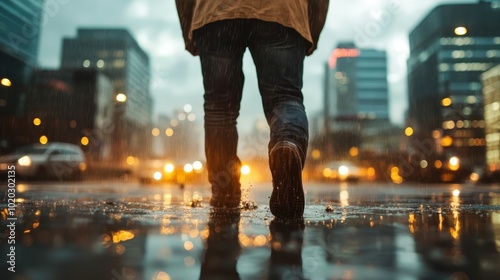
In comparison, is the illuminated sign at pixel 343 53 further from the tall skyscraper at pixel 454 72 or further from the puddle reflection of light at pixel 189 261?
the puddle reflection of light at pixel 189 261

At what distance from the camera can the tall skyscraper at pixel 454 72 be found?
2921 inches

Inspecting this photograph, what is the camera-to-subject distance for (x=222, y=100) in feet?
9.98

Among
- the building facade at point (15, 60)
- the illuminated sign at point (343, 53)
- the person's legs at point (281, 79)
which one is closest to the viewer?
the person's legs at point (281, 79)

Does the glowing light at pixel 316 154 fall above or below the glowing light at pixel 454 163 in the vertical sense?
above

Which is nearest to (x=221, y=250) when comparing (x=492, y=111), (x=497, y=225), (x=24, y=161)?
(x=497, y=225)

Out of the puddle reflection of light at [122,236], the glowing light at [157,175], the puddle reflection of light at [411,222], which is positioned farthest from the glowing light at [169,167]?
the puddle reflection of light at [122,236]

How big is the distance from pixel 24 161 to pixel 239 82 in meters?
15.0

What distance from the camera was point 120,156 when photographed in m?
70.8

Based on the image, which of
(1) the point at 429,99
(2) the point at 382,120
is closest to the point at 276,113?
(1) the point at 429,99

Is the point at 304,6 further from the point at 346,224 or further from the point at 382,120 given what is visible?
the point at 382,120

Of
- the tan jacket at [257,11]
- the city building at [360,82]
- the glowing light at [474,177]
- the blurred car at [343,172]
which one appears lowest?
the glowing light at [474,177]

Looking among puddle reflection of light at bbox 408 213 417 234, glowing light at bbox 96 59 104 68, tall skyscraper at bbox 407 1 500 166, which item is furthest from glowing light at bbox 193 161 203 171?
glowing light at bbox 96 59 104 68

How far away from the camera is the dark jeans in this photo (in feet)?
8.83

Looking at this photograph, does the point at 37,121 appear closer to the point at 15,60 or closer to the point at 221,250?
the point at 15,60
